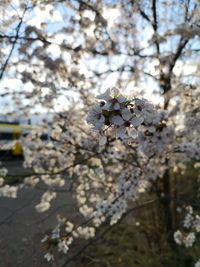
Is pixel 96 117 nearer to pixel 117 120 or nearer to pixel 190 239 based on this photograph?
pixel 117 120

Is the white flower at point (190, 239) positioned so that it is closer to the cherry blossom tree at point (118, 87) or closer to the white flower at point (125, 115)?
the cherry blossom tree at point (118, 87)

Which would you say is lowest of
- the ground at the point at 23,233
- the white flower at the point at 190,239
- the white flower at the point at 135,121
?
the ground at the point at 23,233

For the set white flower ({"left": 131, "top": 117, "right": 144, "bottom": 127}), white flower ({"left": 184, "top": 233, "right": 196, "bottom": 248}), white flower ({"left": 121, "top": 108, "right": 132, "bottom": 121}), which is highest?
white flower ({"left": 121, "top": 108, "right": 132, "bottom": 121})

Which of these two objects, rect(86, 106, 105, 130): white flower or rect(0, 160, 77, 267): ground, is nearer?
rect(86, 106, 105, 130): white flower

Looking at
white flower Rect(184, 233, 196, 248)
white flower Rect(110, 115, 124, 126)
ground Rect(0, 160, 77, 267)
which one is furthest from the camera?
ground Rect(0, 160, 77, 267)

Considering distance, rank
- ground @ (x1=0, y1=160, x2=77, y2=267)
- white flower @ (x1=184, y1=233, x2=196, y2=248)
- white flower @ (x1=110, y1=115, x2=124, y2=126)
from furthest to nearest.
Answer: ground @ (x1=0, y1=160, x2=77, y2=267) → white flower @ (x1=184, y1=233, x2=196, y2=248) → white flower @ (x1=110, y1=115, x2=124, y2=126)

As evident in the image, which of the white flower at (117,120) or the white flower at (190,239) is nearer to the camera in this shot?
the white flower at (117,120)

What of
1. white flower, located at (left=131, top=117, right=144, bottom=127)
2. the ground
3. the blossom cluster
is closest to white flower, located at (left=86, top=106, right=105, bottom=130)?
the blossom cluster

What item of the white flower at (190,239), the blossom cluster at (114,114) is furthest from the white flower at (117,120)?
the white flower at (190,239)

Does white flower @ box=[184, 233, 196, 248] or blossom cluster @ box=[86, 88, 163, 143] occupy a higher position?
blossom cluster @ box=[86, 88, 163, 143]

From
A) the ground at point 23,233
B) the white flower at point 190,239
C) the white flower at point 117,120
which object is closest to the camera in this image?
the white flower at point 117,120

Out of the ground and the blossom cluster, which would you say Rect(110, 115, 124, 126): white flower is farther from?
the ground

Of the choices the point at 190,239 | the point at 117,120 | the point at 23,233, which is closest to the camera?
the point at 117,120

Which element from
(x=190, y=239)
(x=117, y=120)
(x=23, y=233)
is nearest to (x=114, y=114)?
(x=117, y=120)
